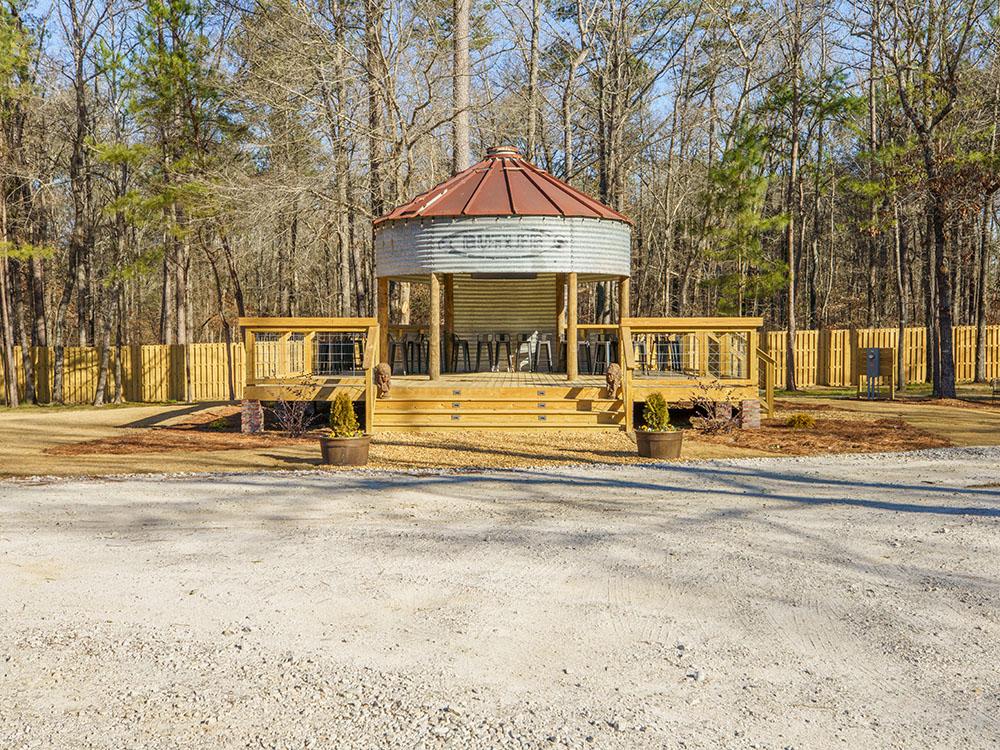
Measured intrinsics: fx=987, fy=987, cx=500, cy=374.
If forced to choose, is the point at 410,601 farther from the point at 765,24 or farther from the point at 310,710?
the point at 765,24

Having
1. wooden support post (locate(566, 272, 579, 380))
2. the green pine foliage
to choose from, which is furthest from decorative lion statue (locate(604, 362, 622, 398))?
the green pine foliage

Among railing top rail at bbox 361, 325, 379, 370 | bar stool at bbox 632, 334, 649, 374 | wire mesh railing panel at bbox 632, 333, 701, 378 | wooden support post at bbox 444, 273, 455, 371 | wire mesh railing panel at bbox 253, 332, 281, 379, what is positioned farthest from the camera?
wooden support post at bbox 444, 273, 455, 371

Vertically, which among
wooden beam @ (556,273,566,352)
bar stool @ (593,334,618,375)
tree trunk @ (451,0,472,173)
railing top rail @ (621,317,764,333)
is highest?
tree trunk @ (451,0,472,173)

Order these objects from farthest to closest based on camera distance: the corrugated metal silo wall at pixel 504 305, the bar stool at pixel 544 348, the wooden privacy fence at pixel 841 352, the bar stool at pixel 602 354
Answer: the wooden privacy fence at pixel 841 352 → the corrugated metal silo wall at pixel 504 305 → the bar stool at pixel 544 348 → the bar stool at pixel 602 354

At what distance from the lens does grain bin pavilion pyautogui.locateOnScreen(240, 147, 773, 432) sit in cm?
1427

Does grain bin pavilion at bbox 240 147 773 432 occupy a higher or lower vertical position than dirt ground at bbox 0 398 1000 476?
higher

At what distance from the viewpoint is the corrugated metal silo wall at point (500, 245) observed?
16.0 m

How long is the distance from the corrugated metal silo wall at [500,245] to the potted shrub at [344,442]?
5.00 m

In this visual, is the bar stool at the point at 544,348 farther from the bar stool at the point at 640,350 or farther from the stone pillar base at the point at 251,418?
the stone pillar base at the point at 251,418

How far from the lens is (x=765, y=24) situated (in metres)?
27.9

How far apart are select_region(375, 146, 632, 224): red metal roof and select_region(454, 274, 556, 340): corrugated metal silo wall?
8.32ft

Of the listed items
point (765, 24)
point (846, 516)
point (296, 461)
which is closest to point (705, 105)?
point (765, 24)

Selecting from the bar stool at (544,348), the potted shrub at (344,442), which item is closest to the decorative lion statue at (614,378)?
the potted shrub at (344,442)

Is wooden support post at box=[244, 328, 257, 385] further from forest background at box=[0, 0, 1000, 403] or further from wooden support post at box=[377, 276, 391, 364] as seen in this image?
forest background at box=[0, 0, 1000, 403]
